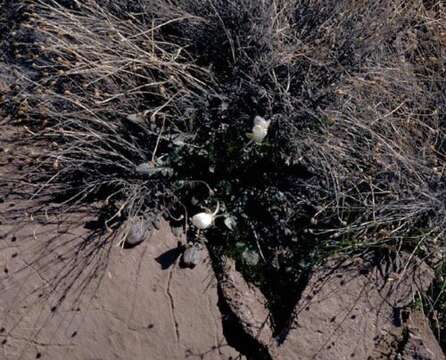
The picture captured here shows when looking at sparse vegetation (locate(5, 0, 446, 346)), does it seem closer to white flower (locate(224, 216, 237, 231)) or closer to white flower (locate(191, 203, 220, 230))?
white flower (locate(224, 216, 237, 231))

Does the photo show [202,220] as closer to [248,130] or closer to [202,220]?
[202,220]

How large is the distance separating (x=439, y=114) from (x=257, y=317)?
4.39ft

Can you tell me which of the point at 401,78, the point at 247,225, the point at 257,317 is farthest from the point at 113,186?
the point at 401,78

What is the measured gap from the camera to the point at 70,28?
2.96 meters

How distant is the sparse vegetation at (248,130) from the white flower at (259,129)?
165 mm

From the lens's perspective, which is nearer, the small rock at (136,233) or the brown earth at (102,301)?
the brown earth at (102,301)

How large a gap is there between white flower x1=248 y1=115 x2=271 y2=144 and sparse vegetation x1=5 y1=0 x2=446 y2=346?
0.16 metres

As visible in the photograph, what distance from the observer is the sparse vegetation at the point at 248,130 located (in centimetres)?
290

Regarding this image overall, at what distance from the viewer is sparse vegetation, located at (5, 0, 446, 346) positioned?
290 centimetres

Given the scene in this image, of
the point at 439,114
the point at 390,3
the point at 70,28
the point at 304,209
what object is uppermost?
the point at 390,3

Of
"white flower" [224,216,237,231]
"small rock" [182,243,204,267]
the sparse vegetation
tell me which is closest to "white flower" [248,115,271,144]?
the sparse vegetation

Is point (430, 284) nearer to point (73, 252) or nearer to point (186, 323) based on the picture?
point (186, 323)

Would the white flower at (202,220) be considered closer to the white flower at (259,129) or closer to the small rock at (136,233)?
the small rock at (136,233)

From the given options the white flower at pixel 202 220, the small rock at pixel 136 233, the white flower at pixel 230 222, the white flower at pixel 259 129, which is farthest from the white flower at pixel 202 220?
the white flower at pixel 259 129
